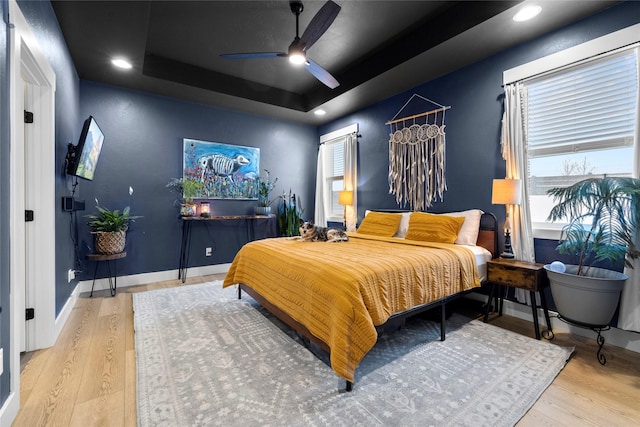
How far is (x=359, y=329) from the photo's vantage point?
5.61ft

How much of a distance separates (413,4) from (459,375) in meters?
3.19

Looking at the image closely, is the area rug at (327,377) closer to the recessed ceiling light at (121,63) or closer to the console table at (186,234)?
the console table at (186,234)

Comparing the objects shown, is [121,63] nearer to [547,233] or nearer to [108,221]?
[108,221]

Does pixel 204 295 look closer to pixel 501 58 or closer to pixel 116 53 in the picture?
pixel 116 53

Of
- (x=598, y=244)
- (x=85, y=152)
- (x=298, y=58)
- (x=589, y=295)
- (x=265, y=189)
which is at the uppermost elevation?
(x=298, y=58)

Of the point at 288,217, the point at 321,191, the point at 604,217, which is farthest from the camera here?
the point at 321,191

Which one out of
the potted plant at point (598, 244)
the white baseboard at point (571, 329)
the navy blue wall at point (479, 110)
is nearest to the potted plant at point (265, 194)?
the navy blue wall at point (479, 110)

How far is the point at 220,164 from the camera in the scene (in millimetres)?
4707

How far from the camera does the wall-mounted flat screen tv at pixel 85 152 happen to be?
2.71m

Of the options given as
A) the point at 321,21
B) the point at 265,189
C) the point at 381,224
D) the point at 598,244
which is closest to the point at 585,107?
the point at 598,244

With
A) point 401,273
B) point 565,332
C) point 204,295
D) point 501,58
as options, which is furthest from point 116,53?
point 565,332

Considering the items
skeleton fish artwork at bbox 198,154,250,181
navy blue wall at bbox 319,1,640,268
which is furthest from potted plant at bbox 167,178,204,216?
navy blue wall at bbox 319,1,640,268

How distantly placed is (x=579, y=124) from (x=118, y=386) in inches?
165

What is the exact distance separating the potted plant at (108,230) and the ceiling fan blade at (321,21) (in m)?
3.05
